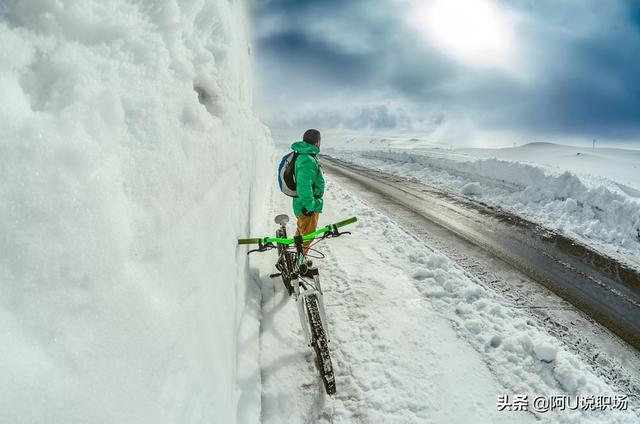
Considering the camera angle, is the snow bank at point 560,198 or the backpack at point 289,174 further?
the snow bank at point 560,198

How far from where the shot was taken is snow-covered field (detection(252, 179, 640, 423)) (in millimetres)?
3078

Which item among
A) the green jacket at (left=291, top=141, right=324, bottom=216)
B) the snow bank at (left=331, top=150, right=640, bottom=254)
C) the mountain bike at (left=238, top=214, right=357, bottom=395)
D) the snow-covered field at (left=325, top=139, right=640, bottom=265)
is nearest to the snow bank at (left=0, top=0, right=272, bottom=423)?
the mountain bike at (left=238, top=214, right=357, bottom=395)

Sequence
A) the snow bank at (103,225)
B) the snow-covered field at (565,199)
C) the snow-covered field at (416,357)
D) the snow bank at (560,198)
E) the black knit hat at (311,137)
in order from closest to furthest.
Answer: the snow bank at (103,225), the snow-covered field at (416,357), the black knit hat at (311,137), the snow-covered field at (565,199), the snow bank at (560,198)

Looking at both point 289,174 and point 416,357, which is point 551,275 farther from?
point 289,174

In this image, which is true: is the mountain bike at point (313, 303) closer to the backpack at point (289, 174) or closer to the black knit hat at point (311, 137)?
the backpack at point (289, 174)

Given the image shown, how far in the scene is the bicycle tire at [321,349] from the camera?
10.4ft

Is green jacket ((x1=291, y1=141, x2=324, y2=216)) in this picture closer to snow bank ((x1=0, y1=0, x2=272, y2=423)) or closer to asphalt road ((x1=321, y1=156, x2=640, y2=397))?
snow bank ((x1=0, y1=0, x2=272, y2=423))

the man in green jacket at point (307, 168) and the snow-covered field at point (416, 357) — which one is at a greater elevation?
the man in green jacket at point (307, 168)

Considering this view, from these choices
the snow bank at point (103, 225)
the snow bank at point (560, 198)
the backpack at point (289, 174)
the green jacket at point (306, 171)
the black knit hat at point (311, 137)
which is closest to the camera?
the snow bank at point (103, 225)

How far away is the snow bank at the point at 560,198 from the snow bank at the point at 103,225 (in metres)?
9.41

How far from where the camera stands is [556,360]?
3.59m

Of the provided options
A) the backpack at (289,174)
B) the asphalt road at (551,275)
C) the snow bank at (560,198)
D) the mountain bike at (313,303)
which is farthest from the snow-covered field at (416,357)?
the snow bank at (560,198)

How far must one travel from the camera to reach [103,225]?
1370 millimetres

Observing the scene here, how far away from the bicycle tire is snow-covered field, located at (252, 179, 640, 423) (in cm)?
14
